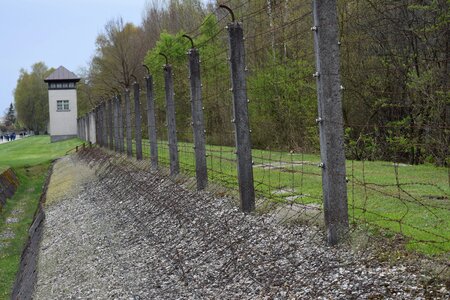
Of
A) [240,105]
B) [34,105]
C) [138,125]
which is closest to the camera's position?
[240,105]

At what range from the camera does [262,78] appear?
2488 centimetres

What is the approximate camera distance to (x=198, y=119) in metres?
12.5

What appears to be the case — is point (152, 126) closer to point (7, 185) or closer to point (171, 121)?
point (171, 121)

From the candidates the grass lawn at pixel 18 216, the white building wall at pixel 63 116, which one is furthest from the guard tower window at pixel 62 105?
the grass lawn at pixel 18 216

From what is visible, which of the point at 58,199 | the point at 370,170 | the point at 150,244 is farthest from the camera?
the point at 58,199

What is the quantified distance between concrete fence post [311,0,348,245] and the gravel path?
1.21 feet

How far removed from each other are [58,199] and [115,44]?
51.1 m

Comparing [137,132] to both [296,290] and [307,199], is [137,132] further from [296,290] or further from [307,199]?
[296,290]

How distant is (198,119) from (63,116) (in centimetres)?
6170

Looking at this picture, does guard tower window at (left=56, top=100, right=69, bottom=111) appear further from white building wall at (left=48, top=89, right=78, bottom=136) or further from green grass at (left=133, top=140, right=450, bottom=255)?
green grass at (left=133, top=140, right=450, bottom=255)

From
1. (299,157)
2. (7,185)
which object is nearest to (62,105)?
(7,185)

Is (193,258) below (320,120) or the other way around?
below

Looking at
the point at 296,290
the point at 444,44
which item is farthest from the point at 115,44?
the point at 296,290

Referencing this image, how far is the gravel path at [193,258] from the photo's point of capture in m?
5.79
